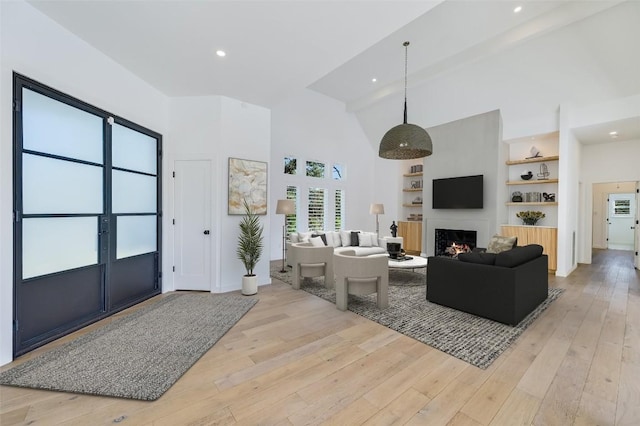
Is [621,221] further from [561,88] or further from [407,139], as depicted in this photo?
[407,139]

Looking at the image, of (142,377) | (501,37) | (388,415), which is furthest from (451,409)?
(501,37)

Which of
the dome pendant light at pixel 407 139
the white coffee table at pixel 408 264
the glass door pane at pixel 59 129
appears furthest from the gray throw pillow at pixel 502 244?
the glass door pane at pixel 59 129

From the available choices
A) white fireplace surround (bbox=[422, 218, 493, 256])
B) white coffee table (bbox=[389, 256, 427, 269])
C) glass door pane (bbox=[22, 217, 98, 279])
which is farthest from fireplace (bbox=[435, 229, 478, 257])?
glass door pane (bbox=[22, 217, 98, 279])

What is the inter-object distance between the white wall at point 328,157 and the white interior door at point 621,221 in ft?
26.3

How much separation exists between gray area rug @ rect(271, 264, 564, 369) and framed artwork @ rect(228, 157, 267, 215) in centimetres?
178

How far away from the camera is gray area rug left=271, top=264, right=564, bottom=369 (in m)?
2.63

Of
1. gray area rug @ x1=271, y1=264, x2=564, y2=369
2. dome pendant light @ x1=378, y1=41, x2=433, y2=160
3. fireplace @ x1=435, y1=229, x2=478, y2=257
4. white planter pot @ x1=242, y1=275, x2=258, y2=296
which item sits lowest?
gray area rug @ x1=271, y1=264, x2=564, y2=369

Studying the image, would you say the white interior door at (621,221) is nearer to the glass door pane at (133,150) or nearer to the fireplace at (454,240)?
the fireplace at (454,240)

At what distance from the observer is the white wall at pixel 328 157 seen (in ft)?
24.7

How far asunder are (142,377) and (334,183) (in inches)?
287

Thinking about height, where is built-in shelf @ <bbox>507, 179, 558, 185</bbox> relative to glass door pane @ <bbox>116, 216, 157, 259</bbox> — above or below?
above

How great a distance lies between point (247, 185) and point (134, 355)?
289cm

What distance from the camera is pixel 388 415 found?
1.78 metres

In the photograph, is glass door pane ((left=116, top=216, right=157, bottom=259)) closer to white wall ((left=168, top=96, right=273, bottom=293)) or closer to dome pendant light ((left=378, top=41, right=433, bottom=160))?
white wall ((left=168, top=96, right=273, bottom=293))
